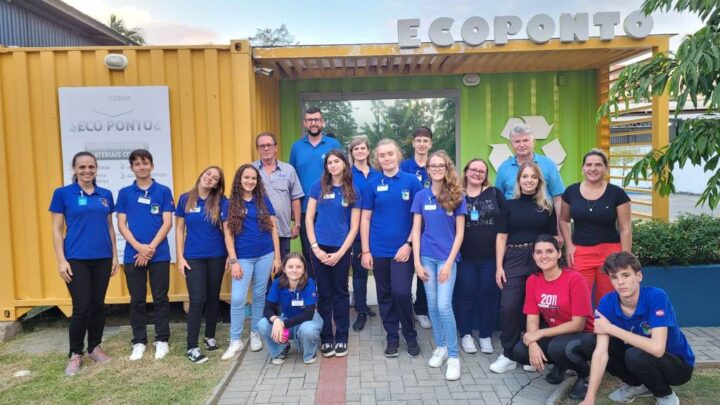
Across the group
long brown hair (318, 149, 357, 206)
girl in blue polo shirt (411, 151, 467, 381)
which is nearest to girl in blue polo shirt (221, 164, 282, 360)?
long brown hair (318, 149, 357, 206)

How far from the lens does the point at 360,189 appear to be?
Result: 14.9ft

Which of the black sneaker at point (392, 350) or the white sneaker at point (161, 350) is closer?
the black sneaker at point (392, 350)

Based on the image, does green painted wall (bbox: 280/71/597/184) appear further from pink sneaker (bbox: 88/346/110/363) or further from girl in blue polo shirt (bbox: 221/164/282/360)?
pink sneaker (bbox: 88/346/110/363)

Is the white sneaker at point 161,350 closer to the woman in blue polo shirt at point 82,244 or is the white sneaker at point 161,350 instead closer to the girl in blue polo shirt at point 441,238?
the woman in blue polo shirt at point 82,244

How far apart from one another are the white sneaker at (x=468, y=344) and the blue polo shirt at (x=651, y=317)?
4.32 feet

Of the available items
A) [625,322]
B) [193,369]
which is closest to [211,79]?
[193,369]

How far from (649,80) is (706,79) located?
31 centimetres

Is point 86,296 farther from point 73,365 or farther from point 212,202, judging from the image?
point 212,202

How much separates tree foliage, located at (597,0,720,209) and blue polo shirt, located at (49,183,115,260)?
406 centimetres

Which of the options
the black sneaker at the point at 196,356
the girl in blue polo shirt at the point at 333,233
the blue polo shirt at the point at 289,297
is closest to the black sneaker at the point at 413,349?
the girl in blue polo shirt at the point at 333,233

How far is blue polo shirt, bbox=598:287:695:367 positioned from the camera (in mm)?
3223

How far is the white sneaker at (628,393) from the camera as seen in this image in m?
3.59

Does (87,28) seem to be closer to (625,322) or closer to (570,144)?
(570,144)

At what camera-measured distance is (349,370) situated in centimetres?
421
